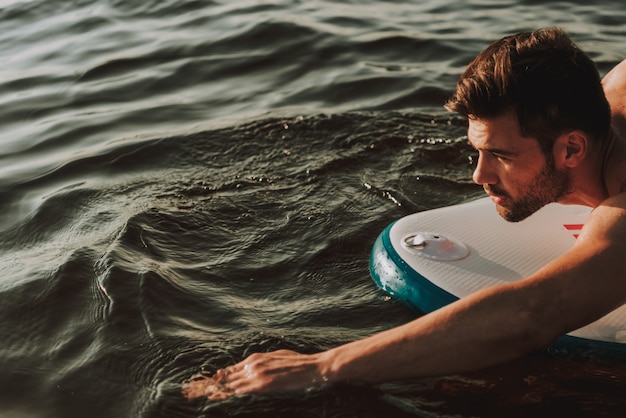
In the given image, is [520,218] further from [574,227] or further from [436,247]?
[574,227]

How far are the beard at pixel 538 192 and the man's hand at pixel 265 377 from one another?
941 millimetres

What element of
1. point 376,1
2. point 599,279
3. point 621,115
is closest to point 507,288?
point 599,279

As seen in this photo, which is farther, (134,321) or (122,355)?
(134,321)

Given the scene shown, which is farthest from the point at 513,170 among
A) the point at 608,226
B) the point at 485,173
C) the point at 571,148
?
the point at 608,226

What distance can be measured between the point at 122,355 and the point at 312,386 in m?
0.82

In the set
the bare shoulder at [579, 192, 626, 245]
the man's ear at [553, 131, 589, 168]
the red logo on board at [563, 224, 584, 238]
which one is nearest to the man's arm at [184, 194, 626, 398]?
the bare shoulder at [579, 192, 626, 245]

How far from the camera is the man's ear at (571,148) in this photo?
3039mm

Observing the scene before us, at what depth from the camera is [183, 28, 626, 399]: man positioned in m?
2.68

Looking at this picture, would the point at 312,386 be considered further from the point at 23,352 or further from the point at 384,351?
the point at 23,352

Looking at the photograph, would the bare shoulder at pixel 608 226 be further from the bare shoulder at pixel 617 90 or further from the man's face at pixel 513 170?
the bare shoulder at pixel 617 90

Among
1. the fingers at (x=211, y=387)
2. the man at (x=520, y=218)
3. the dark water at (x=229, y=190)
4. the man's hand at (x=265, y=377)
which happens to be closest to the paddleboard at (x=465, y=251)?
the dark water at (x=229, y=190)

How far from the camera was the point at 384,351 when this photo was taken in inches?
109

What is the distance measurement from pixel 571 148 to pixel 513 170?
0.21 meters

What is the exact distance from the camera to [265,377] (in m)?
2.85
